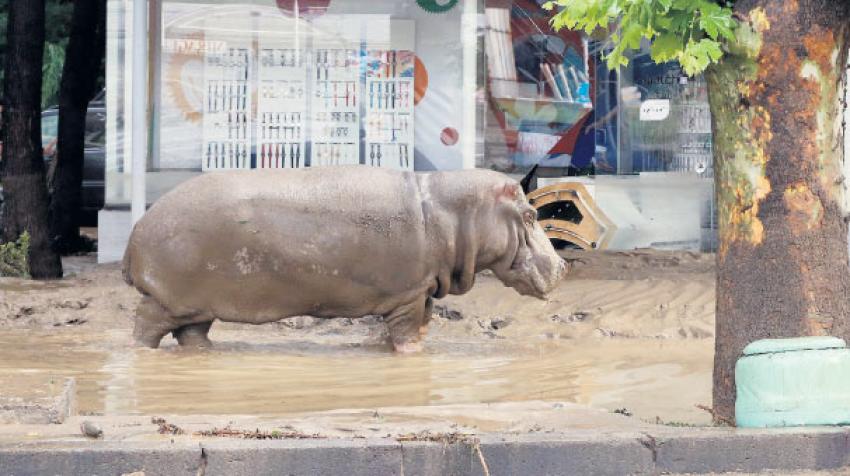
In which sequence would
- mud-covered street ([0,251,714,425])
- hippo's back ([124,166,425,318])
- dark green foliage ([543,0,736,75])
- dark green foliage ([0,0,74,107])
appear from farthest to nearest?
dark green foliage ([0,0,74,107]) → hippo's back ([124,166,425,318]) → mud-covered street ([0,251,714,425]) → dark green foliage ([543,0,736,75])

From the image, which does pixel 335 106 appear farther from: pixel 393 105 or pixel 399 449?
pixel 399 449

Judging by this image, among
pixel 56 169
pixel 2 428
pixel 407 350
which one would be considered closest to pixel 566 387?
pixel 407 350

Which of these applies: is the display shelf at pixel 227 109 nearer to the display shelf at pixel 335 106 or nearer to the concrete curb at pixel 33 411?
the display shelf at pixel 335 106

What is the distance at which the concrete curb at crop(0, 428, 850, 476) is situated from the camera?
5.86 m

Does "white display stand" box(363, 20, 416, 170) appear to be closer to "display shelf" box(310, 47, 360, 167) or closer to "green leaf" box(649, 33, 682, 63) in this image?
"display shelf" box(310, 47, 360, 167)

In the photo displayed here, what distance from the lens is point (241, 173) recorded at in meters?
10.2

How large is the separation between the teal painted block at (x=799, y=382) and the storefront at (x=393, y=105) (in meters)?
8.56

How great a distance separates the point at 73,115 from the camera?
16.4 meters

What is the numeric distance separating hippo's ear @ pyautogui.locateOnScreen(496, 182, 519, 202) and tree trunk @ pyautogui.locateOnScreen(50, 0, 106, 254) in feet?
24.9

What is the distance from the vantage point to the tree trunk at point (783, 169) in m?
6.92

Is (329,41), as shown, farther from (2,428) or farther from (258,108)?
(2,428)

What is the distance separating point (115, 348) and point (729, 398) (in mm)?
4815

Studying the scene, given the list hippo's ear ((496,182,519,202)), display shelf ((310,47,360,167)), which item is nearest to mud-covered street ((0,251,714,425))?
hippo's ear ((496,182,519,202))

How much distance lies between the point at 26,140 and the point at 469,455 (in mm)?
8928
